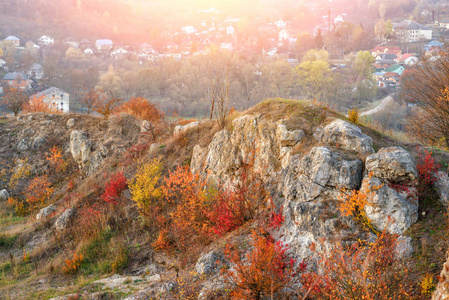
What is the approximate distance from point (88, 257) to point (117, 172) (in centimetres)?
472

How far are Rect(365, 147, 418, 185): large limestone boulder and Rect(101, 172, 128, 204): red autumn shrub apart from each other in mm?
8432

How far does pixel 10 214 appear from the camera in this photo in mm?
13070

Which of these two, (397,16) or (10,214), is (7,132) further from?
(397,16)

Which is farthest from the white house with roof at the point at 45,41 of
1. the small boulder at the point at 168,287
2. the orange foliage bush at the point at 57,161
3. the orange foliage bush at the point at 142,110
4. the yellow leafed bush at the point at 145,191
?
the small boulder at the point at 168,287

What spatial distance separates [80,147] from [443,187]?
1449 cm

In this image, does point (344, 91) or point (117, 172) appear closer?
point (117, 172)

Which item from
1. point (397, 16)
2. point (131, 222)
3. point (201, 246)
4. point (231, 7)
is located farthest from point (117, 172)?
point (231, 7)

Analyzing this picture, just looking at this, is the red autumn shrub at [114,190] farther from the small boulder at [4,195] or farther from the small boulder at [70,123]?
the small boulder at [70,123]

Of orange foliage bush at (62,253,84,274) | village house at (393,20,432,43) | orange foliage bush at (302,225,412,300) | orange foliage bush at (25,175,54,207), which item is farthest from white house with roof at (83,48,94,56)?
orange foliage bush at (302,225,412,300)

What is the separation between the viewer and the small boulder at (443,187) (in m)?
6.05

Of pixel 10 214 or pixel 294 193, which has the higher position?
pixel 294 193

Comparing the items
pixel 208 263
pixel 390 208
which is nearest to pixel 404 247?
pixel 390 208

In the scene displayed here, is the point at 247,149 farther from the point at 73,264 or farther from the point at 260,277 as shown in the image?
the point at 73,264

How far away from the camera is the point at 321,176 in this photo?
22.5ft
